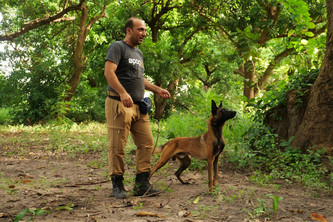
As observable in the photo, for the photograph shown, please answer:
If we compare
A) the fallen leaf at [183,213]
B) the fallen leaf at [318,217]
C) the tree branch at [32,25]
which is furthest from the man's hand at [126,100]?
the tree branch at [32,25]

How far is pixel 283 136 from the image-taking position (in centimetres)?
689

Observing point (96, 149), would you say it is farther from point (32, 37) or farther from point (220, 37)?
point (220, 37)

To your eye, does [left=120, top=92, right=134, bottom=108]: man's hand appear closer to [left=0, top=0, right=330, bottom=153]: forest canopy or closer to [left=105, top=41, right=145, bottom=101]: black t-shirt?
[left=105, top=41, right=145, bottom=101]: black t-shirt

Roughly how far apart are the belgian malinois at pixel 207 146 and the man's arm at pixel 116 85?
122cm

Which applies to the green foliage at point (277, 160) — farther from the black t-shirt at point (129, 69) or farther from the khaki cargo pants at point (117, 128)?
the black t-shirt at point (129, 69)

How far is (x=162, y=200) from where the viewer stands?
15.4ft

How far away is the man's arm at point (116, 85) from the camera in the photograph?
4.42m

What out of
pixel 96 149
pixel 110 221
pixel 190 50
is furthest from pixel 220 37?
pixel 110 221

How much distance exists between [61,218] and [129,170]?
295cm

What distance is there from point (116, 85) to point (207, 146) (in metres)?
1.61

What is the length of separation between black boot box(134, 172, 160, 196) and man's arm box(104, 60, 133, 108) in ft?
3.96

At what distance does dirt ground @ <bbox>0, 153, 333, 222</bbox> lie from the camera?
391cm

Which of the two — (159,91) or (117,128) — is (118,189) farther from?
(159,91)

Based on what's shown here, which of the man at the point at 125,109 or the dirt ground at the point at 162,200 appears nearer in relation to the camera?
the dirt ground at the point at 162,200
